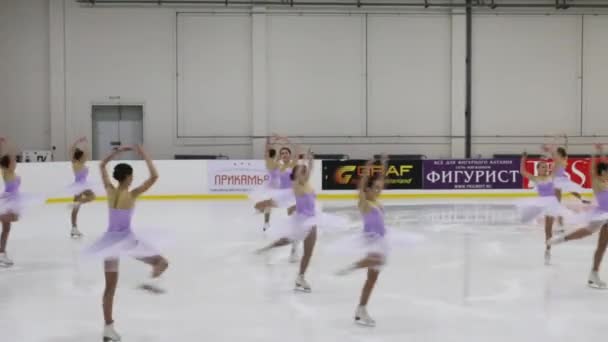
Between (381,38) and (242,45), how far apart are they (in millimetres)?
5240

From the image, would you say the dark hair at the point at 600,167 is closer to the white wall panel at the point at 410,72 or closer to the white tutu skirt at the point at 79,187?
the white tutu skirt at the point at 79,187

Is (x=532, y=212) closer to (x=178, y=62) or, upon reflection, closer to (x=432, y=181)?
(x=432, y=181)

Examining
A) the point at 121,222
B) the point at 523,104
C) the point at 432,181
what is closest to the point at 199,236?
the point at 121,222

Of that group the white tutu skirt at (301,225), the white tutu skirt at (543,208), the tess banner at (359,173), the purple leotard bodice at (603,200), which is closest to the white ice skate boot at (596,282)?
the purple leotard bodice at (603,200)

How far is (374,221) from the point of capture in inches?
273

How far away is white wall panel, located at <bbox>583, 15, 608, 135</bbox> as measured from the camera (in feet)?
87.9

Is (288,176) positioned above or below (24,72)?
below

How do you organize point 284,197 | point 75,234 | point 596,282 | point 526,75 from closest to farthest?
point 596,282
point 284,197
point 75,234
point 526,75

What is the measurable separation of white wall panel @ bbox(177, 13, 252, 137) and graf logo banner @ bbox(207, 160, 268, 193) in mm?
4459

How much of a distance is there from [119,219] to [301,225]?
2729 mm

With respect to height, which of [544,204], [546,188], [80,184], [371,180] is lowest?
[544,204]

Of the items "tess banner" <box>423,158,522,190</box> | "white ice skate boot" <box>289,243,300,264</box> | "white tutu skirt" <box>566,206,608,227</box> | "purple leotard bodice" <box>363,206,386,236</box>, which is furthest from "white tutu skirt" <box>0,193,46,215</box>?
"tess banner" <box>423,158,522,190</box>

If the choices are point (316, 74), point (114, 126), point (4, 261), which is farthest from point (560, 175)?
point (114, 126)

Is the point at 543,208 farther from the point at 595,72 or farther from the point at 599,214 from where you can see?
the point at 595,72
